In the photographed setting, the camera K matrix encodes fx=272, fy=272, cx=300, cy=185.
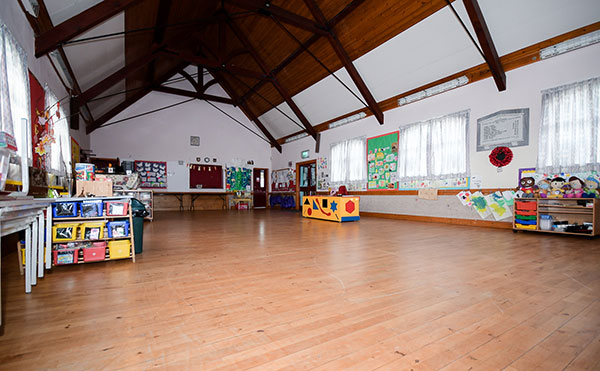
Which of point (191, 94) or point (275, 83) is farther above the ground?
point (191, 94)

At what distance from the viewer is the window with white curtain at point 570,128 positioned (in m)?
4.33

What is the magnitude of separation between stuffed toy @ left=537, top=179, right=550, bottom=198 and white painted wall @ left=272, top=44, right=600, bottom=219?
404 mm

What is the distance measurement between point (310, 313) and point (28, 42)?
4834mm

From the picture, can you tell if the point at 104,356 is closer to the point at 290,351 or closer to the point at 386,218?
the point at 290,351

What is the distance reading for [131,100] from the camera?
401 inches

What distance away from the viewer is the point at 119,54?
6414 mm

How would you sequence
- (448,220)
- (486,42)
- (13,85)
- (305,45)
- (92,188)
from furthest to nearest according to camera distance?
(305,45) → (448,220) → (486,42) → (92,188) → (13,85)

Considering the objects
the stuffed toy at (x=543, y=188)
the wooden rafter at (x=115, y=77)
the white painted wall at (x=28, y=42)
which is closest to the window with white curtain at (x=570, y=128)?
the stuffed toy at (x=543, y=188)

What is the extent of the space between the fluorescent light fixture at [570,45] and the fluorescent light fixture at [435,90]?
1331 mm

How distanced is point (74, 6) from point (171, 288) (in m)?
4.68

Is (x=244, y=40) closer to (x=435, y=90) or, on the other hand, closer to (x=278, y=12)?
(x=278, y=12)

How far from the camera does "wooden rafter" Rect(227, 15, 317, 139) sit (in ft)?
27.9

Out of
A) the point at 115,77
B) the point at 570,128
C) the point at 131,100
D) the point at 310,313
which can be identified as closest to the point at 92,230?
the point at 310,313

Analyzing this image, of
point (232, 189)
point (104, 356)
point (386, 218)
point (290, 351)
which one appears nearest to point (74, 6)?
point (104, 356)
